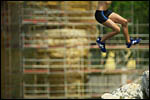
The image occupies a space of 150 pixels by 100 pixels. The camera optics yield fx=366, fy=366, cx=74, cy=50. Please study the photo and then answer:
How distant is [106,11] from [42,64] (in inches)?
143

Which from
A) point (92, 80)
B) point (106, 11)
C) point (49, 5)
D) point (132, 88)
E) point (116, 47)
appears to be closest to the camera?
point (106, 11)

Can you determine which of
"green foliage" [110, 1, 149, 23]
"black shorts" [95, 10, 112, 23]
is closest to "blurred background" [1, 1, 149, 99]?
"green foliage" [110, 1, 149, 23]

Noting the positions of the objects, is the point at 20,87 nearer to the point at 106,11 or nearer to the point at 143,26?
the point at 143,26

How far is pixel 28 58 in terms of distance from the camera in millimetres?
5441

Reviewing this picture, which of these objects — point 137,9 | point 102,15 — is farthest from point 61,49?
point 102,15

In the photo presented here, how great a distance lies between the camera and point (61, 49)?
5.36 m

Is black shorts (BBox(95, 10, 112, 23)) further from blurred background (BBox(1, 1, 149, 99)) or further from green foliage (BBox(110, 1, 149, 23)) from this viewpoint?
green foliage (BBox(110, 1, 149, 23))

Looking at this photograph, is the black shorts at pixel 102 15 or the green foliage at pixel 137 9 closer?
the black shorts at pixel 102 15

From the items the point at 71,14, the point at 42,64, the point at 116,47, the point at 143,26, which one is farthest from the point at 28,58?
the point at 143,26

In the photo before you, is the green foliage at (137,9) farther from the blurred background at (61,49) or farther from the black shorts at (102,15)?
the black shorts at (102,15)

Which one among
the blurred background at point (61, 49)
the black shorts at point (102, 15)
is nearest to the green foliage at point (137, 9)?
the blurred background at point (61, 49)

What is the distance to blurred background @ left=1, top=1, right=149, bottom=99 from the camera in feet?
17.0

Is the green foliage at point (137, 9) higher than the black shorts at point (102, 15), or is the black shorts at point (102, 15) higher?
the green foliage at point (137, 9)

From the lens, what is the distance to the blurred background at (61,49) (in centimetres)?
518
